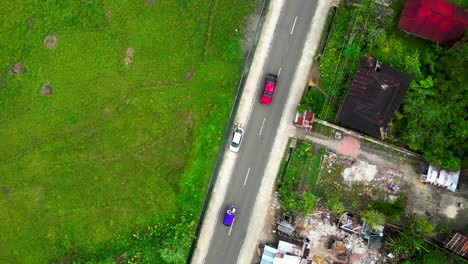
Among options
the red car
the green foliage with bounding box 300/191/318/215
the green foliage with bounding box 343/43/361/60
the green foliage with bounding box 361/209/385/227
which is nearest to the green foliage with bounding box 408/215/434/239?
the green foliage with bounding box 361/209/385/227

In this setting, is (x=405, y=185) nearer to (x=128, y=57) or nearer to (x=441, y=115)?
(x=441, y=115)

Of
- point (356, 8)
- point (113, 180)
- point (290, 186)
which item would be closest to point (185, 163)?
point (113, 180)

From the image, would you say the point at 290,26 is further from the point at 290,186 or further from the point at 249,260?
the point at 249,260

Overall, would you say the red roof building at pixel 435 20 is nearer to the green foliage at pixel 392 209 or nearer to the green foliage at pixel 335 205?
the green foliage at pixel 392 209

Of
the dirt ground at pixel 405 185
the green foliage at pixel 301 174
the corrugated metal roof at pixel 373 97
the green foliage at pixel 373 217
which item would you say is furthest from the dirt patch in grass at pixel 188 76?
the green foliage at pixel 373 217

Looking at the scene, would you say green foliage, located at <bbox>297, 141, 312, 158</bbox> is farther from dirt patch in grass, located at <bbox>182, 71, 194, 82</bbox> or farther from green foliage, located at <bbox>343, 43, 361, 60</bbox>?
dirt patch in grass, located at <bbox>182, 71, 194, 82</bbox>

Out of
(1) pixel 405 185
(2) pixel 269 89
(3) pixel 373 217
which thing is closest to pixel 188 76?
(2) pixel 269 89
